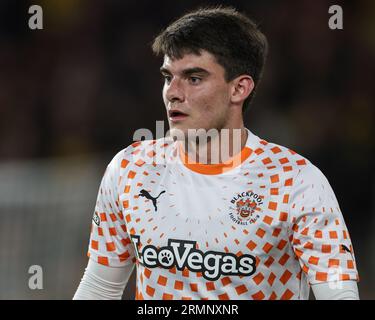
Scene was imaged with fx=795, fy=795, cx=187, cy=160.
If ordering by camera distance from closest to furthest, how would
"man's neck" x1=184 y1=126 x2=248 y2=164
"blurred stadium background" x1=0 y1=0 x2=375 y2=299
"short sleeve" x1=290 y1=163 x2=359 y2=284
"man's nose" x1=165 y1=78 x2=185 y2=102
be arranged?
1. "short sleeve" x1=290 y1=163 x2=359 y2=284
2. "man's nose" x1=165 y1=78 x2=185 y2=102
3. "man's neck" x1=184 y1=126 x2=248 y2=164
4. "blurred stadium background" x1=0 y1=0 x2=375 y2=299

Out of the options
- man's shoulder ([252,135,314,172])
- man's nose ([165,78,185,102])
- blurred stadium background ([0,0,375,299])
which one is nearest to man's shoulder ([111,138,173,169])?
man's nose ([165,78,185,102])

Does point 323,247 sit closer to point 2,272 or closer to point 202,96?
point 202,96

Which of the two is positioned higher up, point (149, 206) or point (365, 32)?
point (365, 32)

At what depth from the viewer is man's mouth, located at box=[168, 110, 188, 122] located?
12.8ft

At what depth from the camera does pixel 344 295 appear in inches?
138

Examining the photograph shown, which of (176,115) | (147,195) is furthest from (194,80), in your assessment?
(147,195)

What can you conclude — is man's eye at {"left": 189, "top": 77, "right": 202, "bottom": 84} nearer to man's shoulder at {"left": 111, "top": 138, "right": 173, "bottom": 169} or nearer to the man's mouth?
the man's mouth

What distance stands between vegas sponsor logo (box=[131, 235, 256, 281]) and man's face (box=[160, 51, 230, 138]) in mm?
587

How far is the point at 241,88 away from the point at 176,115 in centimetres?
44

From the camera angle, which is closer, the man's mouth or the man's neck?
the man's mouth

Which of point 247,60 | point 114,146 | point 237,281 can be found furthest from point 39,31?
point 237,281

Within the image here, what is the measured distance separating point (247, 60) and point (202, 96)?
396mm

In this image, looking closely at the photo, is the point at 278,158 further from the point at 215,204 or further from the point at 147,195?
the point at 147,195

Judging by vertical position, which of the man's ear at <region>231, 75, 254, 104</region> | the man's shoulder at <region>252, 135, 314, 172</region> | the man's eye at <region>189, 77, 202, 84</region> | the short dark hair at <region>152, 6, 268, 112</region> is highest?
the short dark hair at <region>152, 6, 268, 112</region>
